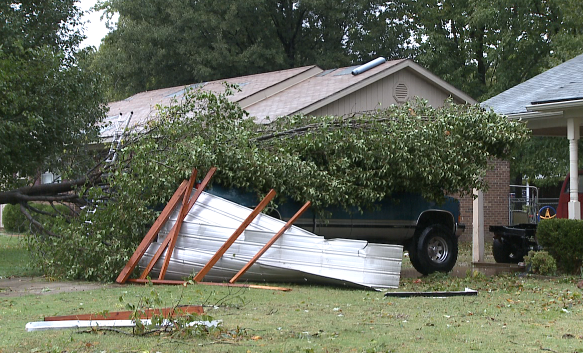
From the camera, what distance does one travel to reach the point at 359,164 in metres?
12.1

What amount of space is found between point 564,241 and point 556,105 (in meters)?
2.42

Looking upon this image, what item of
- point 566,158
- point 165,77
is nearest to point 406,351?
point 566,158

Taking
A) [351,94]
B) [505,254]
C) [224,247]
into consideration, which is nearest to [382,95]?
[351,94]

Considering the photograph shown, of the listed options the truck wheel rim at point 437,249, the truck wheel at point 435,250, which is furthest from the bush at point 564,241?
the truck wheel rim at point 437,249

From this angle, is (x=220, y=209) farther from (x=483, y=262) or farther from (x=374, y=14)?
(x=374, y=14)

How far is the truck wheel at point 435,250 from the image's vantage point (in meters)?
12.5

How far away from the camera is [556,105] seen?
13.0 m

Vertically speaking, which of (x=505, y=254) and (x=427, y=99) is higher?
(x=427, y=99)

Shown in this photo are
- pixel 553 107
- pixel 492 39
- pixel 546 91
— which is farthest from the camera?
Result: pixel 492 39

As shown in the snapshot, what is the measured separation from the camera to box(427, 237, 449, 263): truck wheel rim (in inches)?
498

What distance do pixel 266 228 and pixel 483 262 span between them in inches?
268

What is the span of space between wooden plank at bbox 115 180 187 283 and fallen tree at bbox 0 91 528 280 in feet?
0.65

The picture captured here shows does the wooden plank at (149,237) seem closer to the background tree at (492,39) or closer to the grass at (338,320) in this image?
the grass at (338,320)

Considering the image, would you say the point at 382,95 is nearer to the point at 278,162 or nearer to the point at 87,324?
the point at 278,162
